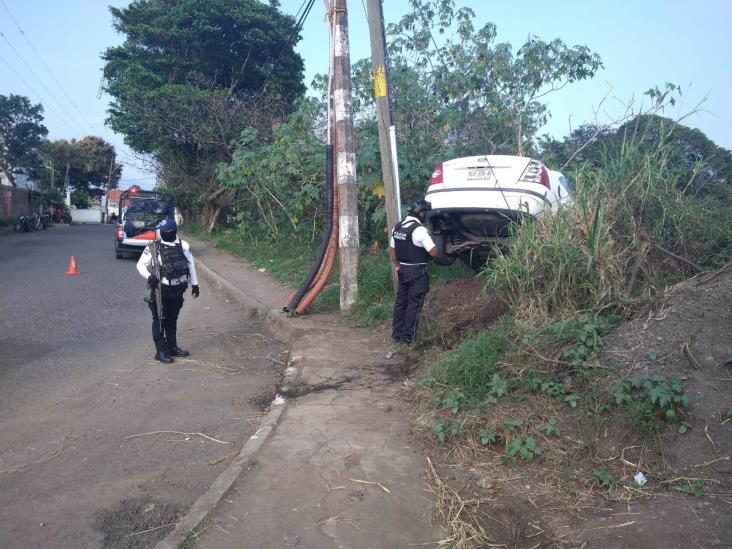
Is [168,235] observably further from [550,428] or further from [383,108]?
[550,428]

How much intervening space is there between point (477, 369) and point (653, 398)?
1.37 metres

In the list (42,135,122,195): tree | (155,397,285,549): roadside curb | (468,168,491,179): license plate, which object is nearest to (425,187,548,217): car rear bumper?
(468,168,491,179): license plate

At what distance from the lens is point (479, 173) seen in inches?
270

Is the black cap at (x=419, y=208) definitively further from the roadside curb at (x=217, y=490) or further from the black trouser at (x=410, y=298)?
the roadside curb at (x=217, y=490)

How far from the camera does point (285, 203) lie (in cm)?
1586

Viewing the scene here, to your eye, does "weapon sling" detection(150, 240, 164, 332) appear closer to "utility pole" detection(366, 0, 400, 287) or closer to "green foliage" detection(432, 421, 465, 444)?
"utility pole" detection(366, 0, 400, 287)

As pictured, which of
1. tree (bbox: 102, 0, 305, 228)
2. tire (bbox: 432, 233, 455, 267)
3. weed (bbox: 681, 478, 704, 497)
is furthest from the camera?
tree (bbox: 102, 0, 305, 228)

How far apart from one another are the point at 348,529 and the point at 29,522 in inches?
72.3

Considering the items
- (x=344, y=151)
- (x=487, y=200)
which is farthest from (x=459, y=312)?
(x=344, y=151)

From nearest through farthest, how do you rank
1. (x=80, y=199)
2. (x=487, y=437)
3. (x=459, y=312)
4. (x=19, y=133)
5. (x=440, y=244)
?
(x=487, y=437)
(x=459, y=312)
(x=440, y=244)
(x=19, y=133)
(x=80, y=199)

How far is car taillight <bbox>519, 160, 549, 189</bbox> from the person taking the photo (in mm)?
6625

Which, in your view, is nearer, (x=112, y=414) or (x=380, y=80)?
(x=112, y=414)

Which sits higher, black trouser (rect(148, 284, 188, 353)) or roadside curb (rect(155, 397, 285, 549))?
black trouser (rect(148, 284, 188, 353))

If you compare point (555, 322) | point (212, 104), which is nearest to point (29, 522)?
point (555, 322)
